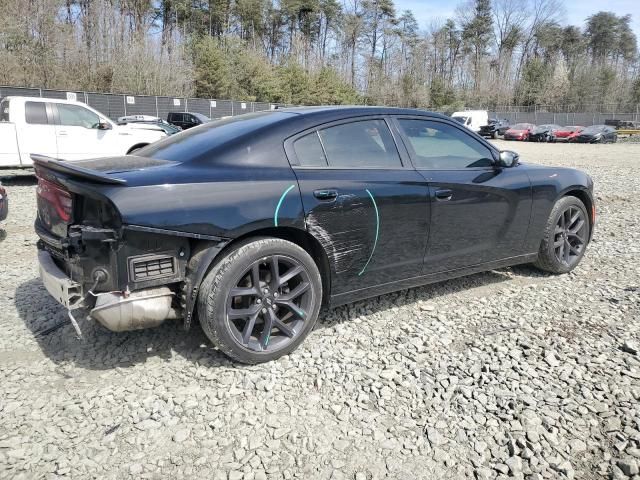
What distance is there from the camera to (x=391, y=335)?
11.3 feet

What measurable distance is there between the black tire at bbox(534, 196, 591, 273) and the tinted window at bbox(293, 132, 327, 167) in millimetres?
2401

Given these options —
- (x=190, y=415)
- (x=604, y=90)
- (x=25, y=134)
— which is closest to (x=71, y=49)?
(x=25, y=134)

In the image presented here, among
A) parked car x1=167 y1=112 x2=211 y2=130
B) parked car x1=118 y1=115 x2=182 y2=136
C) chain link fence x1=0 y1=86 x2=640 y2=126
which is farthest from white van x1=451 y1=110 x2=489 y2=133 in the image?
parked car x1=118 y1=115 x2=182 y2=136

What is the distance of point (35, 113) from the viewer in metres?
9.88

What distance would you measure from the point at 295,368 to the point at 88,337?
4.81 ft

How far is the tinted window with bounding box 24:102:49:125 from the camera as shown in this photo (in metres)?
9.80

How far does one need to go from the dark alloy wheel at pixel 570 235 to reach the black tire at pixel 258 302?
8.80 ft

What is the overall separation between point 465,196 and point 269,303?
176 centimetres

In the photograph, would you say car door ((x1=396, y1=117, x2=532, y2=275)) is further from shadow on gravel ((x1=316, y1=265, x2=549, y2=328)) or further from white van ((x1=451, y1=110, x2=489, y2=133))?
white van ((x1=451, y1=110, x2=489, y2=133))

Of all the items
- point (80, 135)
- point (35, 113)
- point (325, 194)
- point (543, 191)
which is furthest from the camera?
point (80, 135)

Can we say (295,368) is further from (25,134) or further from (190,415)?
(25,134)

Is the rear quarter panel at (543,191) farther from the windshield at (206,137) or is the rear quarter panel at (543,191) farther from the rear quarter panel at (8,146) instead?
the rear quarter panel at (8,146)

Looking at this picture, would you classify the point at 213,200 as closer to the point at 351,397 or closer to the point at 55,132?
the point at 351,397

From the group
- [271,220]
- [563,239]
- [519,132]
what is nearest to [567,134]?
[519,132]
